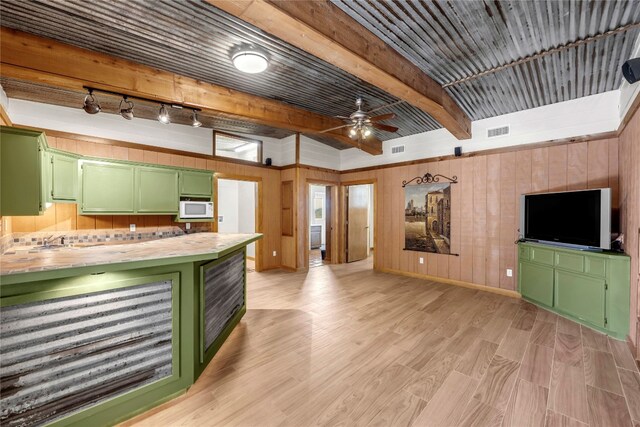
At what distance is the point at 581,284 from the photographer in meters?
3.29

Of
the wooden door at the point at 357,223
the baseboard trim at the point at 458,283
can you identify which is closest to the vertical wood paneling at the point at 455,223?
the baseboard trim at the point at 458,283

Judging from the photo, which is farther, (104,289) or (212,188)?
(212,188)

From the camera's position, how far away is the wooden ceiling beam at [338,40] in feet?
6.42

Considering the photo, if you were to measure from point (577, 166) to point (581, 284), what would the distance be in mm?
1754

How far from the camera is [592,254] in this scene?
3.16 meters

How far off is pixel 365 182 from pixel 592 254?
4.30 metres

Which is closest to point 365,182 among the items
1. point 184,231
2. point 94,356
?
point 184,231

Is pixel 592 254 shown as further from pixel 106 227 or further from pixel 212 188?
pixel 106 227

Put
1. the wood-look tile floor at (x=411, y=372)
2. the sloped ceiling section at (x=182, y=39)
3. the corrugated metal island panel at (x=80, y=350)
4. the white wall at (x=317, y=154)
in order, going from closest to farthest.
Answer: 1. the corrugated metal island panel at (x=80, y=350)
2. the wood-look tile floor at (x=411, y=372)
3. the sloped ceiling section at (x=182, y=39)
4. the white wall at (x=317, y=154)

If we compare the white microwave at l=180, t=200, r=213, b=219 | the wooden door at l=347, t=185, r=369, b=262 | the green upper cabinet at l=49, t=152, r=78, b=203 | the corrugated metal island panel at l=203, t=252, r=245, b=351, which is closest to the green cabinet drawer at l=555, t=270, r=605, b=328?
the corrugated metal island panel at l=203, t=252, r=245, b=351

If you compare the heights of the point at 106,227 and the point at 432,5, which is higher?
the point at 432,5

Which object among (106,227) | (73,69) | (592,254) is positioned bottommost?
(592,254)

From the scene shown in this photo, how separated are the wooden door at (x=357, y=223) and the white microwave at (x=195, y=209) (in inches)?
144

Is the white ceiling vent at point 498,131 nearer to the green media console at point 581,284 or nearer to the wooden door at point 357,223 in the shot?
the green media console at point 581,284
